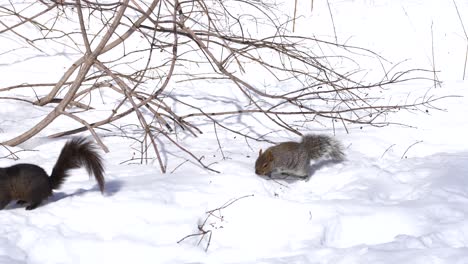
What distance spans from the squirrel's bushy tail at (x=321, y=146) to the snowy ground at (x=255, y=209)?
5.2 inches

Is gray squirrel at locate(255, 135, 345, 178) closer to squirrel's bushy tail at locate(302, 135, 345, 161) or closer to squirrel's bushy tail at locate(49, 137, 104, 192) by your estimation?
squirrel's bushy tail at locate(302, 135, 345, 161)

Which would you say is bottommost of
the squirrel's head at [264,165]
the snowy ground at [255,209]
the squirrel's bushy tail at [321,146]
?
the snowy ground at [255,209]

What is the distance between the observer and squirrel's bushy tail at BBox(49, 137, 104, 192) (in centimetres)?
416

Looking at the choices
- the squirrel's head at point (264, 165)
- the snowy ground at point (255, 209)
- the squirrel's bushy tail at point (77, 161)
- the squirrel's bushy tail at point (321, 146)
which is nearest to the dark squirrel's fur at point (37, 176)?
the squirrel's bushy tail at point (77, 161)

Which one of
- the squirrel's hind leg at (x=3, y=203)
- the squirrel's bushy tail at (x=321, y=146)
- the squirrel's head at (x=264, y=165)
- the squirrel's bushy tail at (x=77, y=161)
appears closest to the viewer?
the squirrel's hind leg at (x=3, y=203)

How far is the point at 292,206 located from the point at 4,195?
5.95ft

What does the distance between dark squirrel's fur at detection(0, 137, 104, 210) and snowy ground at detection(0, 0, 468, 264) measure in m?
0.11

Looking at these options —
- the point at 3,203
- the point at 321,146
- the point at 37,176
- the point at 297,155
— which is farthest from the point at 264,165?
the point at 3,203

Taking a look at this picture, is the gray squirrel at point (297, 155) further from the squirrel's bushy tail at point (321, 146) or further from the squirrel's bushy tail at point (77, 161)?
the squirrel's bushy tail at point (77, 161)

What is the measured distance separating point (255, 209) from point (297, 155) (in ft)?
3.09

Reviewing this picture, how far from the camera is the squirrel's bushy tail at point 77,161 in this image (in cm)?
416

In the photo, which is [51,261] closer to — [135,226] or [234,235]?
[135,226]

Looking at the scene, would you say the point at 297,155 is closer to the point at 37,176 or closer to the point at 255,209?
the point at 255,209

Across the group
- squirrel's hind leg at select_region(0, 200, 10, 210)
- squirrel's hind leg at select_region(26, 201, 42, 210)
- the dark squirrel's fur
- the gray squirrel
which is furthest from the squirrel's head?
squirrel's hind leg at select_region(0, 200, 10, 210)
